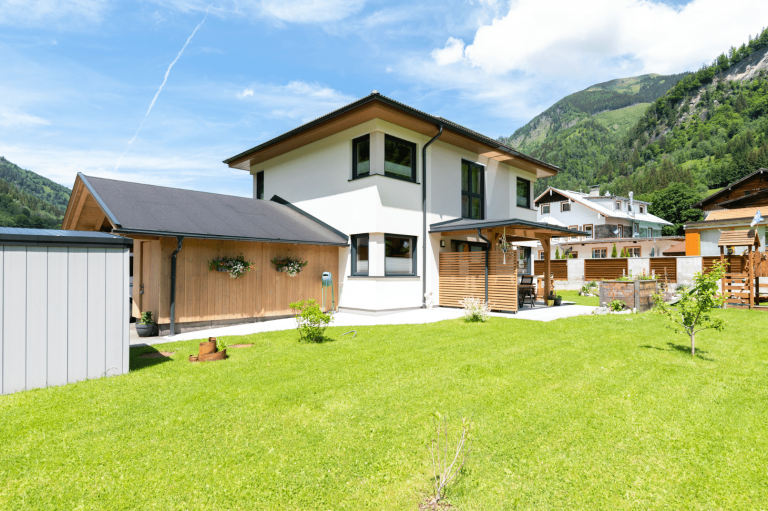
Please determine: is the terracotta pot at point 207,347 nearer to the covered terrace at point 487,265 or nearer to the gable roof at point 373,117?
the gable roof at point 373,117

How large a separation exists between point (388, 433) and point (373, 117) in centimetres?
1004

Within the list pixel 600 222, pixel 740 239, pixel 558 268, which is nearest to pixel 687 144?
pixel 600 222

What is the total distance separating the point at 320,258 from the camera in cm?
1274

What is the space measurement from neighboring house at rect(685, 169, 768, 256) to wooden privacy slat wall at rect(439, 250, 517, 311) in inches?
716

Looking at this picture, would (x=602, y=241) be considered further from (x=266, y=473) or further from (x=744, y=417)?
(x=266, y=473)

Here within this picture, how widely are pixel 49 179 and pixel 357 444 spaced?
14268cm

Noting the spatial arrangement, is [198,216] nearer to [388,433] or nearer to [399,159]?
[399,159]

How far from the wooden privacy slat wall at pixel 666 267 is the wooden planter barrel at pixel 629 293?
318 inches

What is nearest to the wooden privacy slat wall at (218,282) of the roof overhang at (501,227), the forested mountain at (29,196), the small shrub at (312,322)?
the small shrub at (312,322)

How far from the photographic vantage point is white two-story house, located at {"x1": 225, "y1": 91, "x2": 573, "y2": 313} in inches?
481

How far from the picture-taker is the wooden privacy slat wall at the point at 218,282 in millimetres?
9438

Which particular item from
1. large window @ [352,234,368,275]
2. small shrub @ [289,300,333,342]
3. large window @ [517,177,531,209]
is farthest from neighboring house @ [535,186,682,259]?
small shrub @ [289,300,333,342]

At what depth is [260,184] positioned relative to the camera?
17.4 metres

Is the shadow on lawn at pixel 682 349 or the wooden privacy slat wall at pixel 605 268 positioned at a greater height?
the wooden privacy slat wall at pixel 605 268
